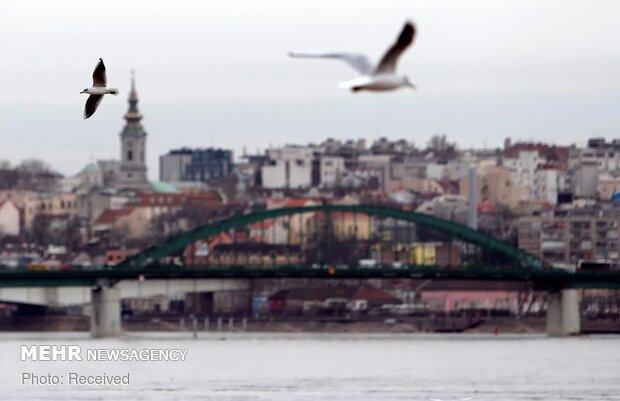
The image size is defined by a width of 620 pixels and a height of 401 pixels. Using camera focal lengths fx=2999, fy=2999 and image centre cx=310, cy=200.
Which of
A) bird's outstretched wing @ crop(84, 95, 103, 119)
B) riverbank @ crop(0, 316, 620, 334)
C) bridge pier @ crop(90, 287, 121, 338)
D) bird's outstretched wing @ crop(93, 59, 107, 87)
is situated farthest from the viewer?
riverbank @ crop(0, 316, 620, 334)

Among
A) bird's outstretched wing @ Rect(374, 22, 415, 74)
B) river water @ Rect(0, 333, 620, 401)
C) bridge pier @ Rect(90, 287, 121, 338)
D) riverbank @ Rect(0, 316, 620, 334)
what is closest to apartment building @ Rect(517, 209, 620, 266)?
riverbank @ Rect(0, 316, 620, 334)

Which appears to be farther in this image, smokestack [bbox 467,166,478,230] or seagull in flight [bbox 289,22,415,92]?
smokestack [bbox 467,166,478,230]

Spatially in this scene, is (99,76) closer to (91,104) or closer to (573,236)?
(91,104)

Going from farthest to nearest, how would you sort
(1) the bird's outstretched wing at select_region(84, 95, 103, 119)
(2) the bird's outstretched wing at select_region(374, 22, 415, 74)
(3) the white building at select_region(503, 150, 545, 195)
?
(3) the white building at select_region(503, 150, 545, 195) < (1) the bird's outstretched wing at select_region(84, 95, 103, 119) < (2) the bird's outstretched wing at select_region(374, 22, 415, 74)

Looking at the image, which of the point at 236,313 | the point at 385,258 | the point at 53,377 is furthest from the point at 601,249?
the point at 53,377

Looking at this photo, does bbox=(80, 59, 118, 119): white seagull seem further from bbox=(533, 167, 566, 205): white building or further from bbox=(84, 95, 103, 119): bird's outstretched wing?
bbox=(533, 167, 566, 205): white building

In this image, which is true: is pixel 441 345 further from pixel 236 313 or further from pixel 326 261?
pixel 326 261

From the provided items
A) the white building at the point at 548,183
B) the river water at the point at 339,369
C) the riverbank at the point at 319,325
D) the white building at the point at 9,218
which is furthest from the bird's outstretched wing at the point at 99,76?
the white building at the point at 9,218
